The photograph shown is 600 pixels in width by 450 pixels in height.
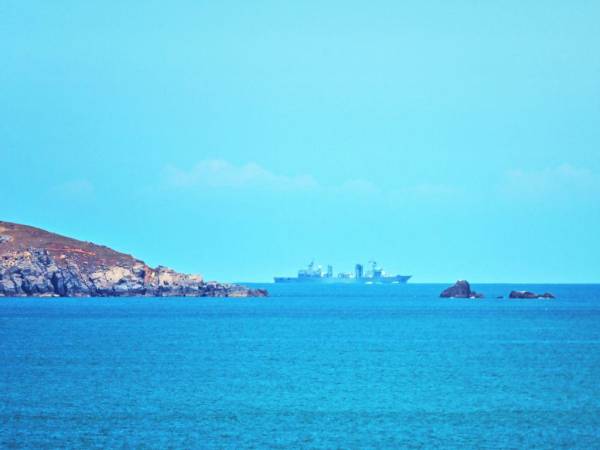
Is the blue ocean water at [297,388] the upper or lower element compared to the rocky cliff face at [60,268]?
lower

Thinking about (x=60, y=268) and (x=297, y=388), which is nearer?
(x=297, y=388)

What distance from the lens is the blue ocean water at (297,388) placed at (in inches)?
1649

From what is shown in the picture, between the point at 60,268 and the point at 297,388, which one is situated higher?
the point at 60,268

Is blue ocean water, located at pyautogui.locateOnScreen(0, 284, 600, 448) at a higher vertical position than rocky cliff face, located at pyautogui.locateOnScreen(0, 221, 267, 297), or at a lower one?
lower

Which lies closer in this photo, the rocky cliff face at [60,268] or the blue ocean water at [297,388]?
the blue ocean water at [297,388]

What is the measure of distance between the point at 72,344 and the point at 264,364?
73.7 ft

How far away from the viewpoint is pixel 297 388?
55.3 metres

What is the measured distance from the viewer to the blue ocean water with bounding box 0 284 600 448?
41875mm

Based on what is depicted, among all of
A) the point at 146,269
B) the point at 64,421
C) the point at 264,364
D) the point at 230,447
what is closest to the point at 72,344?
the point at 264,364

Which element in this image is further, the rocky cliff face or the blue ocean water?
the rocky cliff face

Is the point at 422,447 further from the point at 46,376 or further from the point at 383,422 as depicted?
the point at 46,376

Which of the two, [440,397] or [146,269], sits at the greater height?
[146,269]

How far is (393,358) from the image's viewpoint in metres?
72.8

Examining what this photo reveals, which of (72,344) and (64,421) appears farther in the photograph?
(72,344)
